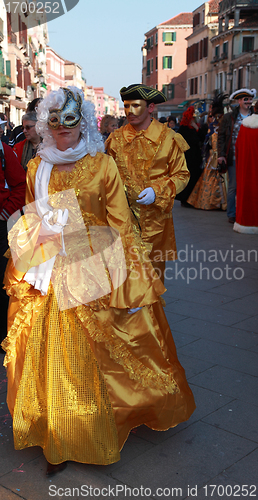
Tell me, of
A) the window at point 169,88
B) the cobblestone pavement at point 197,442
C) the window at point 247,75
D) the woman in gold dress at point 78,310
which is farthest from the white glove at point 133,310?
the window at point 169,88

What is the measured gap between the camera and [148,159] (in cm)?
388

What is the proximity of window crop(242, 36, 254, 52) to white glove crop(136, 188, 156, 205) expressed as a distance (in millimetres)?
39278

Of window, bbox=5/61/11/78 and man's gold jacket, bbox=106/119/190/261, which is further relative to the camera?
window, bbox=5/61/11/78

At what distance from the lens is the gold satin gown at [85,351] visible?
241cm

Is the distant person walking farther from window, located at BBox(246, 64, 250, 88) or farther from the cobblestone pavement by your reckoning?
window, located at BBox(246, 64, 250, 88)

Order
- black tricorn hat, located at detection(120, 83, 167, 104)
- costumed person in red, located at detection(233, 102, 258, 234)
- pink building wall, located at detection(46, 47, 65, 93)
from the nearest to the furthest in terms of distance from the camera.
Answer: black tricorn hat, located at detection(120, 83, 167, 104) → costumed person in red, located at detection(233, 102, 258, 234) → pink building wall, located at detection(46, 47, 65, 93)

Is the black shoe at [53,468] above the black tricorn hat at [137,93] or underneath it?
underneath

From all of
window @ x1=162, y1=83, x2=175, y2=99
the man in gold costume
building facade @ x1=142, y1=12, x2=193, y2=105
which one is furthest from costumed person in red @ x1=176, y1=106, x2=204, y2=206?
building facade @ x1=142, y1=12, x2=193, y2=105

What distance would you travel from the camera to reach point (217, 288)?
5414 mm

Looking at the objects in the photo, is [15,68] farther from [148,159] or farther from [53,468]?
[53,468]

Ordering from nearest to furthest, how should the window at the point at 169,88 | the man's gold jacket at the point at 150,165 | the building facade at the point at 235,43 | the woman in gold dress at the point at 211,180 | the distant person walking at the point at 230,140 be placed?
the man's gold jacket at the point at 150,165 → the distant person walking at the point at 230,140 → the woman in gold dress at the point at 211,180 → the building facade at the point at 235,43 → the window at the point at 169,88

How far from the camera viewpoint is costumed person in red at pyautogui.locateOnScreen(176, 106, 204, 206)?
10133 mm

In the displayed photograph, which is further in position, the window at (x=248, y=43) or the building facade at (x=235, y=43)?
the window at (x=248, y=43)

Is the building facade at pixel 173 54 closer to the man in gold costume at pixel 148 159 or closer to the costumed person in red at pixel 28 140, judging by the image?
the costumed person in red at pixel 28 140
